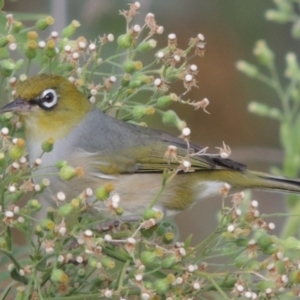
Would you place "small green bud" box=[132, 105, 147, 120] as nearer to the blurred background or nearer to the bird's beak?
the bird's beak

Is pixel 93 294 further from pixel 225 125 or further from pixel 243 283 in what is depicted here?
pixel 225 125

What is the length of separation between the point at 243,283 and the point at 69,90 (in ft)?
4.64

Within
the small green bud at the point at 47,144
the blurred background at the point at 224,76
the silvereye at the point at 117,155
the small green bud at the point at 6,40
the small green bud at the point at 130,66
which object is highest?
the small green bud at the point at 6,40

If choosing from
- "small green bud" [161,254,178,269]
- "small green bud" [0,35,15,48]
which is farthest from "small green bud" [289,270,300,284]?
"small green bud" [0,35,15,48]

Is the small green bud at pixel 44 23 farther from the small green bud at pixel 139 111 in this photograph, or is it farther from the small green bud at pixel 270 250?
the small green bud at pixel 270 250

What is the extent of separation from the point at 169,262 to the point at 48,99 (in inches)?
49.5

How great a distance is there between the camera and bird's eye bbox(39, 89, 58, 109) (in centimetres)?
368

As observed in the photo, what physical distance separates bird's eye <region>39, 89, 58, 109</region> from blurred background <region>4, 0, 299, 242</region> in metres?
4.13

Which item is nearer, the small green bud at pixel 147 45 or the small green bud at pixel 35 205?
the small green bud at pixel 35 205

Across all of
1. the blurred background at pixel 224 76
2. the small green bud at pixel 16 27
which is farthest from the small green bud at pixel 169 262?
the blurred background at pixel 224 76

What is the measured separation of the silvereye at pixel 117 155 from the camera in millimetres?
3863

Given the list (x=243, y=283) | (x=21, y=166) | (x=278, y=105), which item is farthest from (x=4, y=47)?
(x=278, y=105)

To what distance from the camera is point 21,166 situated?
2.81 meters

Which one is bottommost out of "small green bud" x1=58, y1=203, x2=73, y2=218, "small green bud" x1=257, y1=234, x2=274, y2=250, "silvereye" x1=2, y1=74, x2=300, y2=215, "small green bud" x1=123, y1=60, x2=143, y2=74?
"silvereye" x1=2, y1=74, x2=300, y2=215
